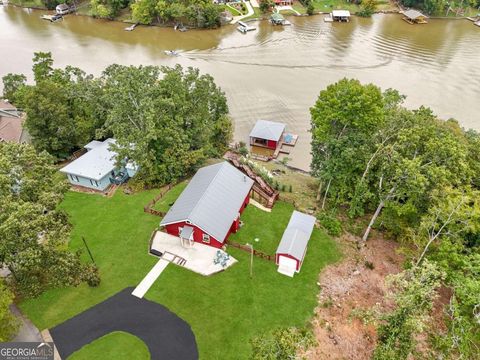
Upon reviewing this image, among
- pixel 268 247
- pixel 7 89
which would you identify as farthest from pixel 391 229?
pixel 7 89

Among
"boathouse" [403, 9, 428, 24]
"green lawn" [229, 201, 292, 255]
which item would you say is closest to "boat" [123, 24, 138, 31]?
"boathouse" [403, 9, 428, 24]

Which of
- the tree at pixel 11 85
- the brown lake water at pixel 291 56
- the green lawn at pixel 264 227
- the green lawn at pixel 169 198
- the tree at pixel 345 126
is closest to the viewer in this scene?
the tree at pixel 345 126

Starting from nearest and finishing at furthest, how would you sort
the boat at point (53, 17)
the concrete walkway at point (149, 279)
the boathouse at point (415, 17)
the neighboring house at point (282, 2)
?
the concrete walkway at point (149, 279) → the boathouse at point (415, 17) → the boat at point (53, 17) → the neighboring house at point (282, 2)

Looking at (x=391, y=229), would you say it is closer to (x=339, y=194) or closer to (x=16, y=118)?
(x=339, y=194)

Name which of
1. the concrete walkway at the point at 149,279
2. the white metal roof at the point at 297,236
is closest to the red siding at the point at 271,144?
the white metal roof at the point at 297,236

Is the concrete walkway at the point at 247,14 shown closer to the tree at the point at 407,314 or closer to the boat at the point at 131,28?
the boat at the point at 131,28

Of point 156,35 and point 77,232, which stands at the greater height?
point 156,35
